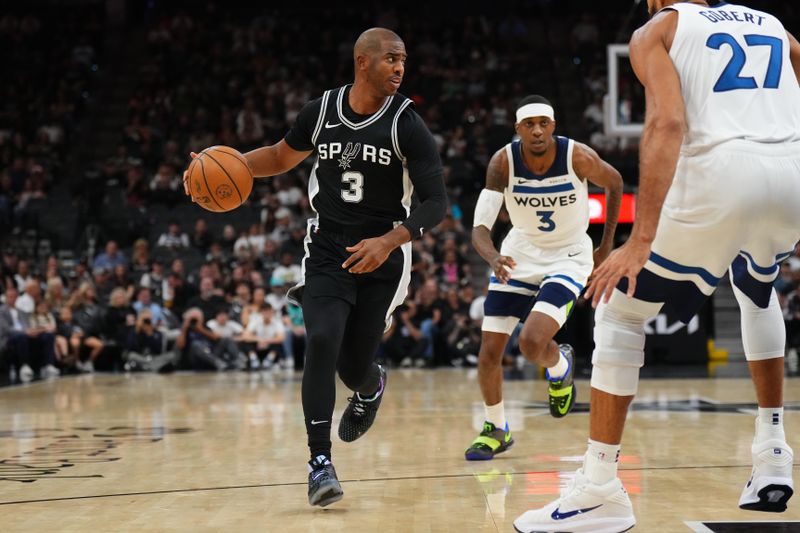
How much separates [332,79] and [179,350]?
9282 mm

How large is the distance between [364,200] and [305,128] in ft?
1.61

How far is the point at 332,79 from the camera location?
71.5 ft

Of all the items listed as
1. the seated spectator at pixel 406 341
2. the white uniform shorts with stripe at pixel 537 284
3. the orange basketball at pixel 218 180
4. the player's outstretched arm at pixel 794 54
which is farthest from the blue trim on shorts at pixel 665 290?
the seated spectator at pixel 406 341

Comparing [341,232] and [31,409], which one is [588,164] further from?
[31,409]

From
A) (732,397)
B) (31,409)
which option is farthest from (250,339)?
(732,397)

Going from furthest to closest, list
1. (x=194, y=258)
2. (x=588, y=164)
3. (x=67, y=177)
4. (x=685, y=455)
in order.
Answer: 1. (x=67, y=177)
2. (x=194, y=258)
3. (x=588, y=164)
4. (x=685, y=455)

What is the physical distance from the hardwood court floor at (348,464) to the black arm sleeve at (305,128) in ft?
5.44

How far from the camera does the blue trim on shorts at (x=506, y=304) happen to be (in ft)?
20.2

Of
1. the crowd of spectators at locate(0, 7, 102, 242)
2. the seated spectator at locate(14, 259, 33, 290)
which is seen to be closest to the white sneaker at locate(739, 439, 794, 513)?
the seated spectator at locate(14, 259, 33, 290)

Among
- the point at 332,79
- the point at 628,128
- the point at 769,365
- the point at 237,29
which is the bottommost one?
the point at 769,365

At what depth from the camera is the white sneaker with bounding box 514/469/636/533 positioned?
345 cm

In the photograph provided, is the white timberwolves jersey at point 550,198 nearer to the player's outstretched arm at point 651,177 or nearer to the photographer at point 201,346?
the player's outstretched arm at point 651,177

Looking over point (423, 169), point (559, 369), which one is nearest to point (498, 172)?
point (559, 369)

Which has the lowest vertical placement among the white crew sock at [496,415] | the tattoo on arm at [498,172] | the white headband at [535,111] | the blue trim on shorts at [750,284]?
the white crew sock at [496,415]
